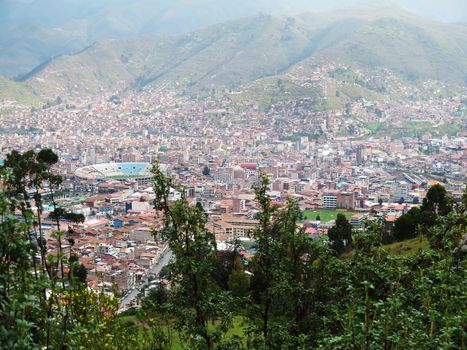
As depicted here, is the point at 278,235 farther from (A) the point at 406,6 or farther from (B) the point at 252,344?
(A) the point at 406,6

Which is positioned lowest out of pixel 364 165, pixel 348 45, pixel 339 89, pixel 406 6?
pixel 364 165

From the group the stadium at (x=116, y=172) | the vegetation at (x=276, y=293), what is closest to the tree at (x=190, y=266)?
the vegetation at (x=276, y=293)

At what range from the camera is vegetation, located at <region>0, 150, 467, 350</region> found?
6.35ft

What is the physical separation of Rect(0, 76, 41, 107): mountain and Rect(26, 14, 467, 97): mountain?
6.25 feet

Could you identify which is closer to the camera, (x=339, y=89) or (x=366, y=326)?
(x=366, y=326)

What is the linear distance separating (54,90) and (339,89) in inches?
1368

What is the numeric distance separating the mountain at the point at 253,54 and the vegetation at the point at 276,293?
67.4m

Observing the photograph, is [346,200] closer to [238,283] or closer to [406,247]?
[406,247]

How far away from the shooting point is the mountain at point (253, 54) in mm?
71625

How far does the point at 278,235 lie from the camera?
370cm

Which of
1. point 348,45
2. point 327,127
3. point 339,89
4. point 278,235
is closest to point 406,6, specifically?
point 348,45

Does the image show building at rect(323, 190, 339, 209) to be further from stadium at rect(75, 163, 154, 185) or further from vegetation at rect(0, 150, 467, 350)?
vegetation at rect(0, 150, 467, 350)

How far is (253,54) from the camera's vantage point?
82.8 m

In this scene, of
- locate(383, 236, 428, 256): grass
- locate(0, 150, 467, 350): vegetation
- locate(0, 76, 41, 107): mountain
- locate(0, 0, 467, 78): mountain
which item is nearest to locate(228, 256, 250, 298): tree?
locate(383, 236, 428, 256): grass
